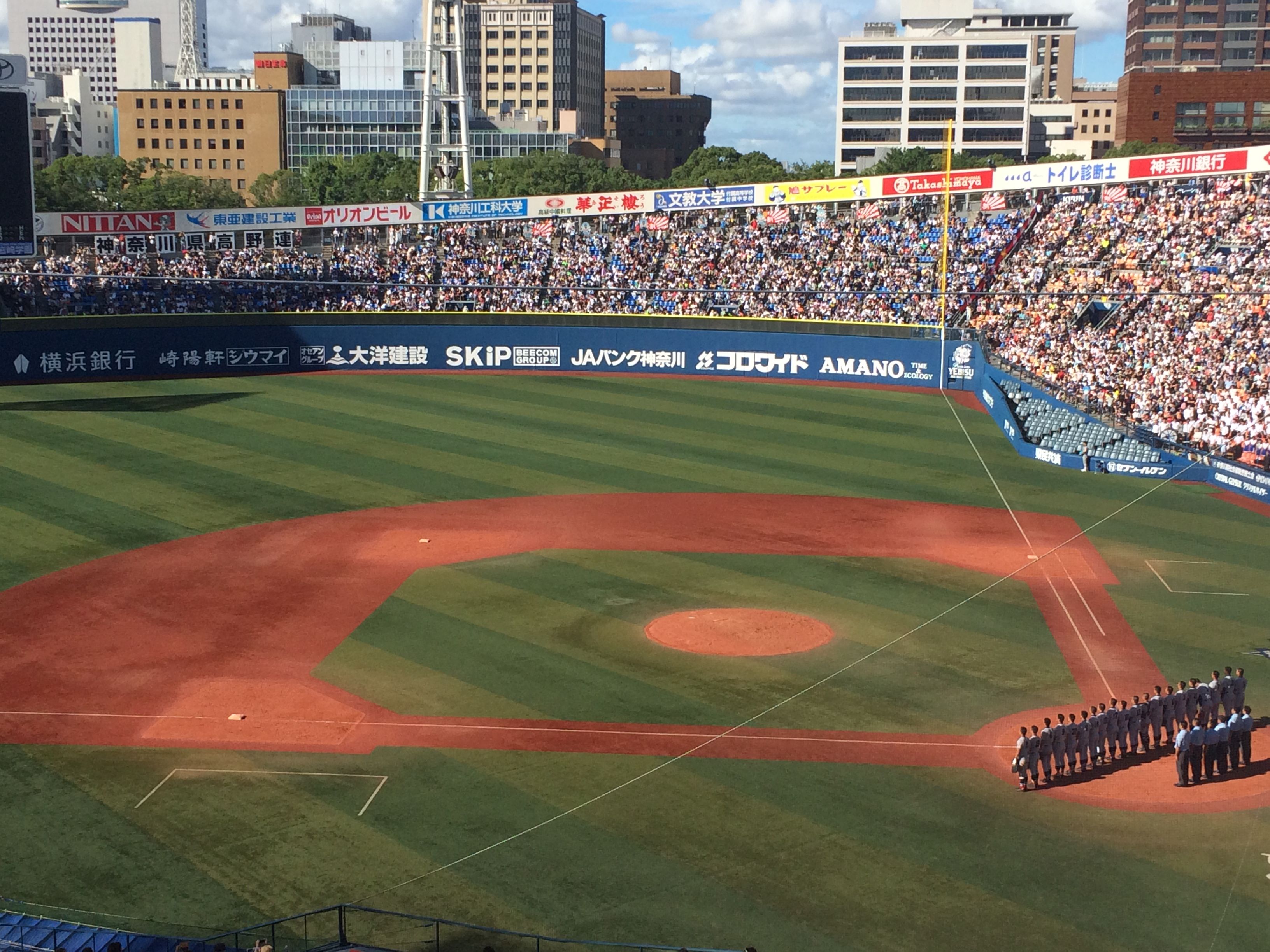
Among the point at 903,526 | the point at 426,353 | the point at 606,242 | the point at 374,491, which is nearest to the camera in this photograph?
the point at 903,526

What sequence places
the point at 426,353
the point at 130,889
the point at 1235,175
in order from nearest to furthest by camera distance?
the point at 130,889 < the point at 1235,175 < the point at 426,353

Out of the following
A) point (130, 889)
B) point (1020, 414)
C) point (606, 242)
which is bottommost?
point (130, 889)

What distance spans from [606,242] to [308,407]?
23934mm

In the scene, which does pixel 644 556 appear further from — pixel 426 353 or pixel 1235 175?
pixel 1235 175

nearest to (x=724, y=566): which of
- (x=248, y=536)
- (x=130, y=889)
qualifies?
(x=248, y=536)

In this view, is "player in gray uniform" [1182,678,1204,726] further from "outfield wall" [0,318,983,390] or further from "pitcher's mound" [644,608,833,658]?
"outfield wall" [0,318,983,390]

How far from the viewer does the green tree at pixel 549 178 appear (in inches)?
4990

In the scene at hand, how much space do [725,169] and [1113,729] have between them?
12222cm

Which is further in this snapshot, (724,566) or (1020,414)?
(1020,414)

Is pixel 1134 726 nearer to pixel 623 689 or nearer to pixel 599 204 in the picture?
pixel 623 689

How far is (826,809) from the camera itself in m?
17.7

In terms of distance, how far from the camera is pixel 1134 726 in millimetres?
19297

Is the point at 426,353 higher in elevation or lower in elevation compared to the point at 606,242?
lower

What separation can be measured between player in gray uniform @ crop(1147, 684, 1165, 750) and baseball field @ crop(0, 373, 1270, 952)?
0.57 m
